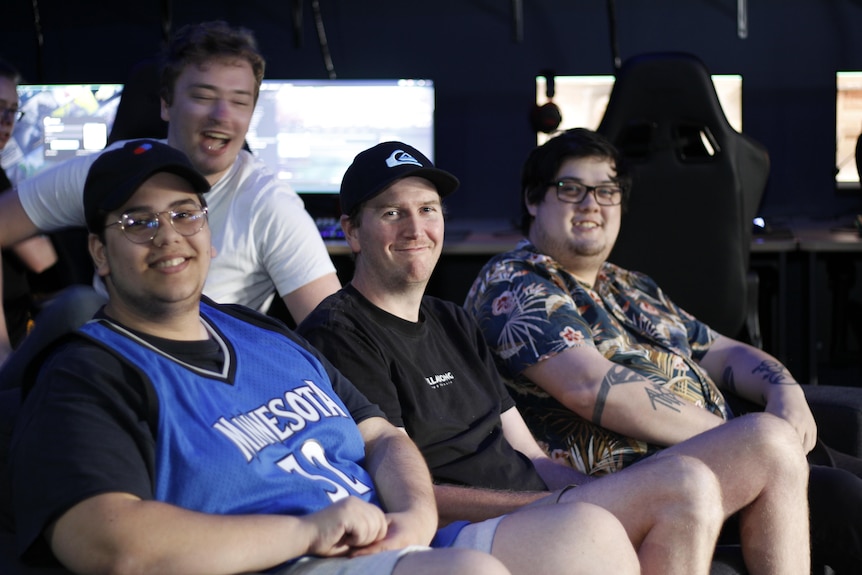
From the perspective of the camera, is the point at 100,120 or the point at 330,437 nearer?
the point at 330,437

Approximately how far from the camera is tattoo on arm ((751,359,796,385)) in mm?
2344

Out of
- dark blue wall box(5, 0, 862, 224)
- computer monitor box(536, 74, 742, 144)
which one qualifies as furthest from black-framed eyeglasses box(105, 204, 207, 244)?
dark blue wall box(5, 0, 862, 224)

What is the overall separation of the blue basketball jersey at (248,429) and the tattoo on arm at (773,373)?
1144 millimetres

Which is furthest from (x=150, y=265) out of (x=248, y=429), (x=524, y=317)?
(x=524, y=317)

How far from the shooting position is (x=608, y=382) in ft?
6.75

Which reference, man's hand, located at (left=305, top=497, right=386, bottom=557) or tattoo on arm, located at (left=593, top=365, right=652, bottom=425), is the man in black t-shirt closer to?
tattoo on arm, located at (left=593, top=365, right=652, bottom=425)

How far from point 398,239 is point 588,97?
97.4 inches

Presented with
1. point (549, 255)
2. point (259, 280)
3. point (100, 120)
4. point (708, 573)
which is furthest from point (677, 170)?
point (100, 120)

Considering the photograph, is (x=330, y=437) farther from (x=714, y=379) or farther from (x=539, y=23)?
(x=539, y=23)

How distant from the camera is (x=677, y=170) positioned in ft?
9.39

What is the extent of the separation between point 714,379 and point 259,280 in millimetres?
1070

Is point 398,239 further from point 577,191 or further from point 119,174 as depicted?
point 577,191

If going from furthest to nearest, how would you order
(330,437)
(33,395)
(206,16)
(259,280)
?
(206,16)
(259,280)
(330,437)
(33,395)

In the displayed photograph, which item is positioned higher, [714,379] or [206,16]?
[206,16]
